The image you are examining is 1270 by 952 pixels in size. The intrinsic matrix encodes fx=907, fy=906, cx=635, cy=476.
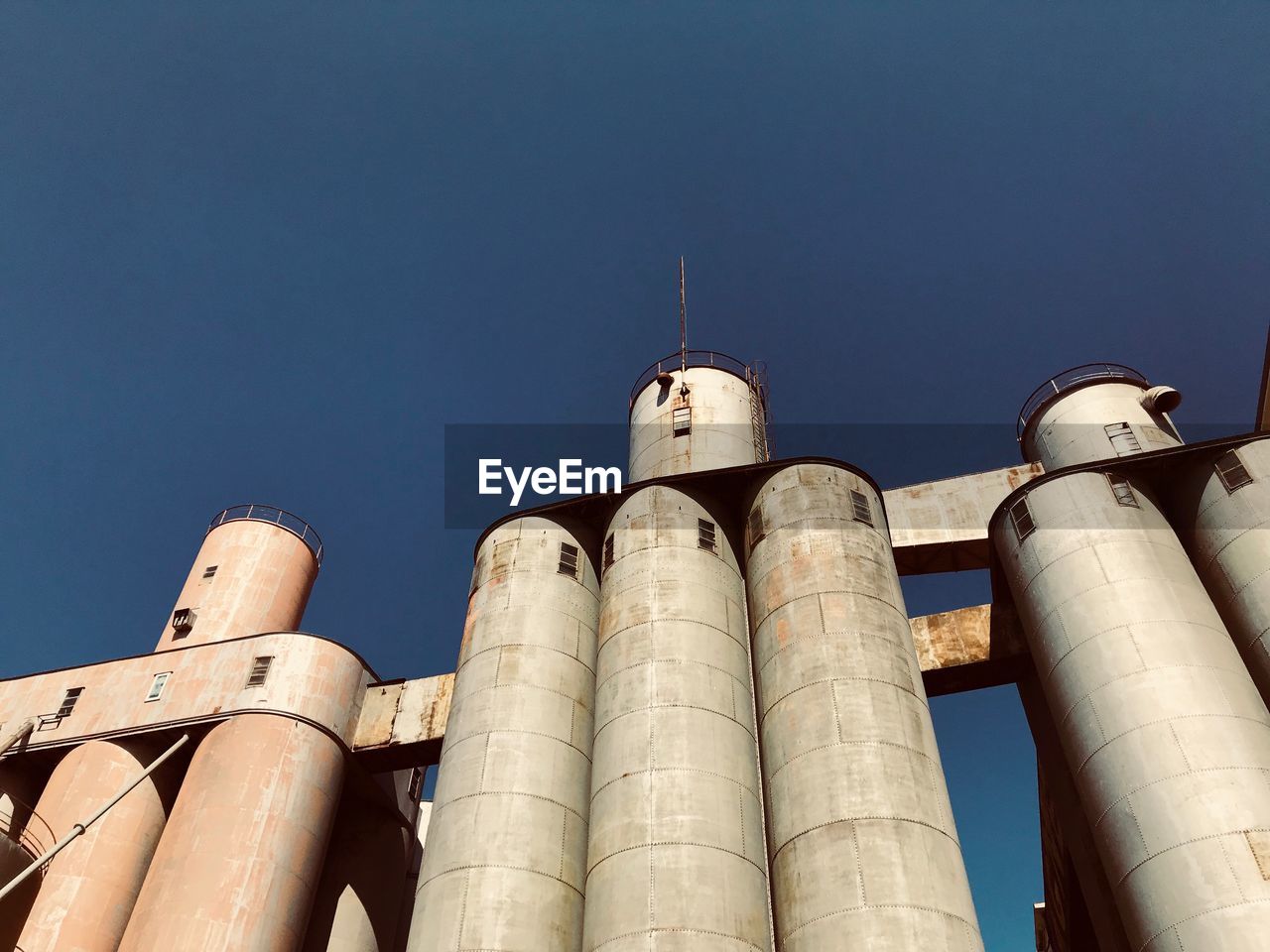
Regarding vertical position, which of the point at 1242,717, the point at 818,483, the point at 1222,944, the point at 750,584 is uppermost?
the point at 818,483

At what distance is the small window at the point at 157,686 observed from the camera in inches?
1173

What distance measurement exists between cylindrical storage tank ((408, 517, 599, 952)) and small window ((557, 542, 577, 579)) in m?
0.04

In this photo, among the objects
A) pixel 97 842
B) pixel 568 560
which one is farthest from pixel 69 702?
pixel 568 560

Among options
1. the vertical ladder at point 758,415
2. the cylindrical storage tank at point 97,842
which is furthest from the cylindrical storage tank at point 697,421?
the cylindrical storage tank at point 97,842

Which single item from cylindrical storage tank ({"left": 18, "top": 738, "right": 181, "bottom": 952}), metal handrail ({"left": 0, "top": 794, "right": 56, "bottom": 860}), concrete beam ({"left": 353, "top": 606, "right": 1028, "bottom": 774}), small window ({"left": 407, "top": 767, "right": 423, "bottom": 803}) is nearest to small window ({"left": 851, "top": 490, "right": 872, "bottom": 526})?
concrete beam ({"left": 353, "top": 606, "right": 1028, "bottom": 774})

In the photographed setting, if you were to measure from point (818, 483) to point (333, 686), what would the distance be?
54.7 feet

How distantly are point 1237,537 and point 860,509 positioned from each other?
8.92m

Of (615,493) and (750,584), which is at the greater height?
(615,493)

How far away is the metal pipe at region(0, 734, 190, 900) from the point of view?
22.3 m

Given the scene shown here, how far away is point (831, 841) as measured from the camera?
17766 mm

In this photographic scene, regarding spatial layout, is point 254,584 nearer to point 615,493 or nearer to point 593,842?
Answer: point 615,493

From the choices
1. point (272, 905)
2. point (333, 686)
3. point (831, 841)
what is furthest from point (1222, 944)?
point (333, 686)

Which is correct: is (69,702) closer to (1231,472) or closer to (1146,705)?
(1146,705)

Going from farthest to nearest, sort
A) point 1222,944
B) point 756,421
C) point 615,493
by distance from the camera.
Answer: point 756,421, point 615,493, point 1222,944
